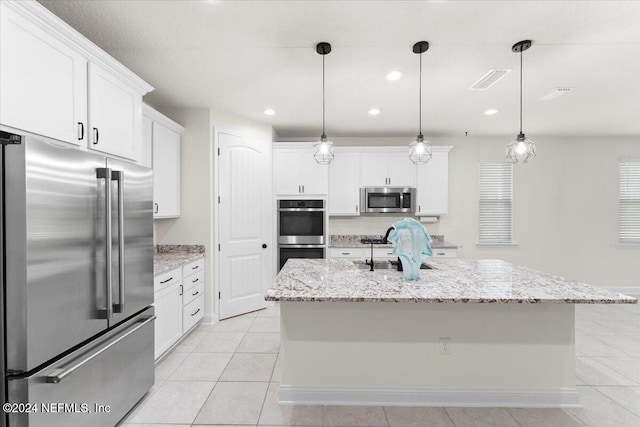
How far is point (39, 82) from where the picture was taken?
1605 mm

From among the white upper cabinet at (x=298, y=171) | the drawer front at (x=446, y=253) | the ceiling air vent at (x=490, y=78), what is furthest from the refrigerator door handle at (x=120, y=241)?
the drawer front at (x=446, y=253)

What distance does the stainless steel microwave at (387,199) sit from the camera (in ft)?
16.1

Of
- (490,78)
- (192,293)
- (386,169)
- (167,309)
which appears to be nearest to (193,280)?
(192,293)

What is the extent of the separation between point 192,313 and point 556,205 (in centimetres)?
573

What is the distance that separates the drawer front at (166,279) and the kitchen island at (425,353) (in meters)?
1.22

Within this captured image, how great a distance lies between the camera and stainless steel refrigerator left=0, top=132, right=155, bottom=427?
1368 millimetres

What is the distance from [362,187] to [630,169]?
4.48 meters

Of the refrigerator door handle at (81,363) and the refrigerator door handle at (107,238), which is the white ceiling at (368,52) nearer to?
the refrigerator door handle at (107,238)

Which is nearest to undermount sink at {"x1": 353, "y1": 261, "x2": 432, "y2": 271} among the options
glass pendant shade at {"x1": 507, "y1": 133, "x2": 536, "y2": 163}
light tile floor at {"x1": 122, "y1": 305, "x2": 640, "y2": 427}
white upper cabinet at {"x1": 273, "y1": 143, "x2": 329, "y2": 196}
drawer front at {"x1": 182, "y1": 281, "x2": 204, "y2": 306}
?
light tile floor at {"x1": 122, "y1": 305, "x2": 640, "y2": 427}

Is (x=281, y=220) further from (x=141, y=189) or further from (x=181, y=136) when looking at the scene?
(x=141, y=189)

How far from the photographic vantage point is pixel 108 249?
70.9 inches

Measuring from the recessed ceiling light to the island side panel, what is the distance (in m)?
2.01

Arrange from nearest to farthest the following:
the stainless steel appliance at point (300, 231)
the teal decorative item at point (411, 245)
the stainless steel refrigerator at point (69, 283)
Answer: the stainless steel refrigerator at point (69, 283) → the teal decorative item at point (411, 245) → the stainless steel appliance at point (300, 231)

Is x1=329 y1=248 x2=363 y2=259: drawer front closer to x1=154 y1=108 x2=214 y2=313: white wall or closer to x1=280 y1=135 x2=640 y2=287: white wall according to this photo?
x1=280 y1=135 x2=640 y2=287: white wall
